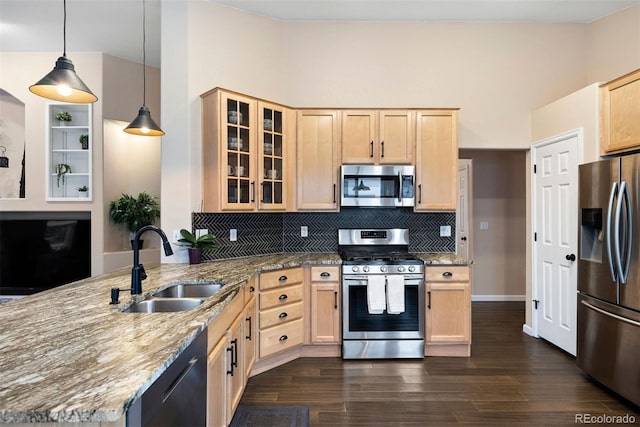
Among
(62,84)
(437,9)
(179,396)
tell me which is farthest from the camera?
(437,9)

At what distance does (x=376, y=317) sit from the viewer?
336 centimetres

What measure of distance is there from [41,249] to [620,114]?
654 centimetres

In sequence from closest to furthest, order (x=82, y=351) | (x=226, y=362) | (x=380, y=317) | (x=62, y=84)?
(x=82, y=351) → (x=62, y=84) → (x=226, y=362) → (x=380, y=317)

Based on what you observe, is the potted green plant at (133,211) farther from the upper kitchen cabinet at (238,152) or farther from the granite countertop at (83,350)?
the granite countertop at (83,350)

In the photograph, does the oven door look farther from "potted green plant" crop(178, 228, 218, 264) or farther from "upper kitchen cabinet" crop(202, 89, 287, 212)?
"potted green plant" crop(178, 228, 218, 264)

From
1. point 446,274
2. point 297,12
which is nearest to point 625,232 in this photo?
point 446,274

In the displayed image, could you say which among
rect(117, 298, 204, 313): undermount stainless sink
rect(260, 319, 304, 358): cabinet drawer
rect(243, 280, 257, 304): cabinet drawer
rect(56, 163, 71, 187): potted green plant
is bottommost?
rect(260, 319, 304, 358): cabinet drawer

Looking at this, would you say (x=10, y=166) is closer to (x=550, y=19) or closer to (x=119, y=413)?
(x=119, y=413)

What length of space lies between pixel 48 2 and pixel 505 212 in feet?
20.2

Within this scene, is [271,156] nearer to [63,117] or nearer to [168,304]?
[168,304]

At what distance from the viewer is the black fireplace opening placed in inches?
186

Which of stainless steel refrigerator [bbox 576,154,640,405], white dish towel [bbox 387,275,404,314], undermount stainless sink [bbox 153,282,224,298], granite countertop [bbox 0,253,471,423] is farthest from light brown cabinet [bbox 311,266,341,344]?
stainless steel refrigerator [bbox 576,154,640,405]

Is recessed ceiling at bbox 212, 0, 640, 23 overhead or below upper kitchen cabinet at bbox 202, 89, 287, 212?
overhead

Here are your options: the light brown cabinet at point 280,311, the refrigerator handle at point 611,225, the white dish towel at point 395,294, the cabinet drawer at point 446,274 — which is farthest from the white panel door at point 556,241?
the light brown cabinet at point 280,311
